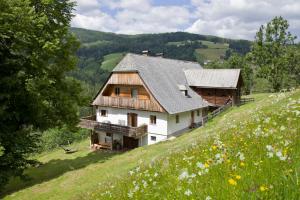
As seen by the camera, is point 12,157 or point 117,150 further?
point 117,150

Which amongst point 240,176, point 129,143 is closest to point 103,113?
point 129,143

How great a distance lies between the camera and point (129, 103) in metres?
39.8

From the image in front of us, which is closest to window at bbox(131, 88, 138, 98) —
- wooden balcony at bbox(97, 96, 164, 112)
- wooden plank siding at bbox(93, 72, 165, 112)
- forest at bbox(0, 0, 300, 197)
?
wooden plank siding at bbox(93, 72, 165, 112)

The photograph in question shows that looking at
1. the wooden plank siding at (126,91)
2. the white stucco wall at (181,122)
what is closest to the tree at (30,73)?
the wooden plank siding at (126,91)

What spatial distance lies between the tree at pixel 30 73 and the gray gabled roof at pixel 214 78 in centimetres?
2524

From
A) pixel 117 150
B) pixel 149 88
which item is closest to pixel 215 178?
pixel 149 88

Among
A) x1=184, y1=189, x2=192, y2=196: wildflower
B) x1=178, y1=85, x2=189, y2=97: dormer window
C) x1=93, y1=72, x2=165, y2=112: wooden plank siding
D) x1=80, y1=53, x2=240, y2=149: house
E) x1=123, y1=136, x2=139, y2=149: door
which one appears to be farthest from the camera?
x1=178, y1=85, x2=189, y2=97: dormer window

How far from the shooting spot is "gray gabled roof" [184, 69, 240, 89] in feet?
152

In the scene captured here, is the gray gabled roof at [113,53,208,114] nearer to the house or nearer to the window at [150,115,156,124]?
the house

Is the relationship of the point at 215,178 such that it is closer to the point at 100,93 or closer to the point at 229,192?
the point at 229,192

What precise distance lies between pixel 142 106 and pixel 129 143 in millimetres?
5997

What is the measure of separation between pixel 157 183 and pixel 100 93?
38.2m

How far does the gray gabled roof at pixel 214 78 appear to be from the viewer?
1818 inches

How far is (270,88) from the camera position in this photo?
7056cm
